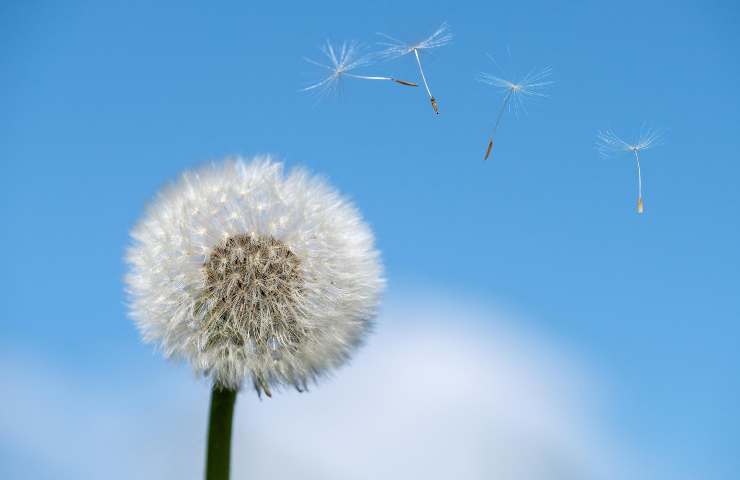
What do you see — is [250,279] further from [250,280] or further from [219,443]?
[219,443]

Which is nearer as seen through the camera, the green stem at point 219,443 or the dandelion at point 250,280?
the green stem at point 219,443

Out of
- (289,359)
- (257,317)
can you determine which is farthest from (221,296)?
(289,359)

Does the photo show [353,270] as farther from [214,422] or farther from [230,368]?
[214,422]

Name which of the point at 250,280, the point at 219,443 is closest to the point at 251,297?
the point at 250,280

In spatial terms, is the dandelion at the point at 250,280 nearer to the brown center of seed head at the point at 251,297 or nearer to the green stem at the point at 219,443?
the brown center of seed head at the point at 251,297

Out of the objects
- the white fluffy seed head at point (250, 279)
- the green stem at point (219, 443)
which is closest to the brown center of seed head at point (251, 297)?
the white fluffy seed head at point (250, 279)

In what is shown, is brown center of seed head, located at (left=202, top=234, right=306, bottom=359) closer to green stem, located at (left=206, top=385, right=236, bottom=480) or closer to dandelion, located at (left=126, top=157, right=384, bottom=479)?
dandelion, located at (left=126, top=157, right=384, bottom=479)

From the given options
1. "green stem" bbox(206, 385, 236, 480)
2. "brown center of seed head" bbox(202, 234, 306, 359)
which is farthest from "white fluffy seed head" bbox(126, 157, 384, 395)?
"green stem" bbox(206, 385, 236, 480)
